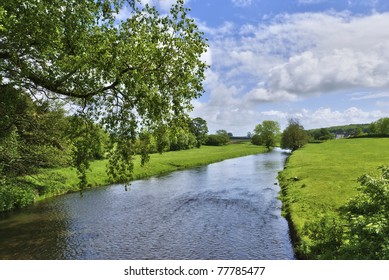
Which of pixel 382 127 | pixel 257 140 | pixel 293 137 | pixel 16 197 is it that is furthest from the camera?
pixel 257 140

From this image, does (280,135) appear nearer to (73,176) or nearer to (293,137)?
(293,137)

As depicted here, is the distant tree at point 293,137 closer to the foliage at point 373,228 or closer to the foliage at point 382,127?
the foliage at point 382,127

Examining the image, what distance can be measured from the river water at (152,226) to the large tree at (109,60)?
5.28 metres

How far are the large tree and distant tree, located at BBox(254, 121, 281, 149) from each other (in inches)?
5655

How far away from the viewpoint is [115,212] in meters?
31.4

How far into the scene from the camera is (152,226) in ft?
87.6

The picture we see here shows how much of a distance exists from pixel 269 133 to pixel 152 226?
13401cm

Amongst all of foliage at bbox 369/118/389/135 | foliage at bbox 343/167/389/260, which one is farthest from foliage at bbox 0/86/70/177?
foliage at bbox 369/118/389/135

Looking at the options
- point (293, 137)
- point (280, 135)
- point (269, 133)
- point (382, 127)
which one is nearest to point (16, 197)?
point (293, 137)

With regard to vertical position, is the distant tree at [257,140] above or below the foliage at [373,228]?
above

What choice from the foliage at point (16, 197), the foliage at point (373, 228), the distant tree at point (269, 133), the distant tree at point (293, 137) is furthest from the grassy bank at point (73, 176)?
the distant tree at point (269, 133)

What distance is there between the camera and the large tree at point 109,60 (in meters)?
12.5

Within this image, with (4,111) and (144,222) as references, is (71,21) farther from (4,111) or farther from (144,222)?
(144,222)

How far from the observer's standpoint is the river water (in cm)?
2116
